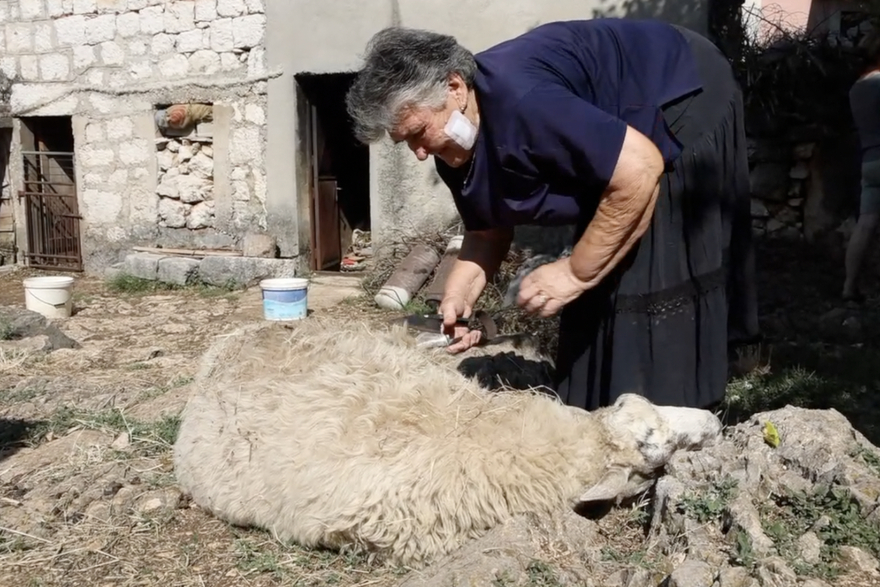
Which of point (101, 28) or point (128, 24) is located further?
point (101, 28)

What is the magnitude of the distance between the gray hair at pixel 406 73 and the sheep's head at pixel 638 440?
0.96 metres

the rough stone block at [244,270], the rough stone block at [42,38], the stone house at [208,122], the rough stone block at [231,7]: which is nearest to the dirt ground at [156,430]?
the rough stone block at [244,270]

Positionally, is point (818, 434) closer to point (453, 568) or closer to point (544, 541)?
point (544, 541)

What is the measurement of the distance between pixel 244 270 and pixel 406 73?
6.17 m

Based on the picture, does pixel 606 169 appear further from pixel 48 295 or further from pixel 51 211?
pixel 51 211

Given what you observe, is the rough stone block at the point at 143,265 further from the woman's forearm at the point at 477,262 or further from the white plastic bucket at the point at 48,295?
the woman's forearm at the point at 477,262

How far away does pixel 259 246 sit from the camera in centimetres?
833

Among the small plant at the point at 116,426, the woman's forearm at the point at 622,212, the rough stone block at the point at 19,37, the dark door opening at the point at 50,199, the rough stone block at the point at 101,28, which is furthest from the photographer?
the dark door opening at the point at 50,199

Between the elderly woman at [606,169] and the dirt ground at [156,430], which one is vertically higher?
the elderly woman at [606,169]

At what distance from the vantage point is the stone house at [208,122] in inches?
313

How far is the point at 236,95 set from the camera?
8.46 meters

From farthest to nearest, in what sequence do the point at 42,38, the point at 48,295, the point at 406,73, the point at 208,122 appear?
the point at 42,38
the point at 208,122
the point at 48,295
the point at 406,73

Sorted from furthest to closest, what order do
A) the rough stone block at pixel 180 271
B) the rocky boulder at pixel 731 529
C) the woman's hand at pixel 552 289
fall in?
1. the rough stone block at pixel 180 271
2. the woman's hand at pixel 552 289
3. the rocky boulder at pixel 731 529

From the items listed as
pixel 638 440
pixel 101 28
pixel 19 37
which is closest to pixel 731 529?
pixel 638 440
